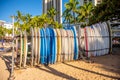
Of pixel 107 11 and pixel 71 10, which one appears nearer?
pixel 107 11

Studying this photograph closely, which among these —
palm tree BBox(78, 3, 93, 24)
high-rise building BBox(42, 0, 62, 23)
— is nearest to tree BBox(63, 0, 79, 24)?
palm tree BBox(78, 3, 93, 24)

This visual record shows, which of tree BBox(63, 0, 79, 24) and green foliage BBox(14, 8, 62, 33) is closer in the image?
tree BBox(63, 0, 79, 24)

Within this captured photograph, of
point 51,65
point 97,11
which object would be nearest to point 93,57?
point 51,65

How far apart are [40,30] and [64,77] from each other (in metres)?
4.86

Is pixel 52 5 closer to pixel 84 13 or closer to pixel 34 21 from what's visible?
pixel 34 21

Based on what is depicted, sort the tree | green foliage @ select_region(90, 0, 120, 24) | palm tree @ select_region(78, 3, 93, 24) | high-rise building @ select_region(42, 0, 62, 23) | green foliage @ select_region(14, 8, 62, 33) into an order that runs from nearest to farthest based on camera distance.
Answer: green foliage @ select_region(90, 0, 120, 24), palm tree @ select_region(78, 3, 93, 24), the tree, green foliage @ select_region(14, 8, 62, 33), high-rise building @ select_region(42, 0, 62, 23)

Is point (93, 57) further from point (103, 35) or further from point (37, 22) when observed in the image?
point (37, 22)

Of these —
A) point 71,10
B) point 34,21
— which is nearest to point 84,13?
point 71,10

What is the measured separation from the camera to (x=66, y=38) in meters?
13.5

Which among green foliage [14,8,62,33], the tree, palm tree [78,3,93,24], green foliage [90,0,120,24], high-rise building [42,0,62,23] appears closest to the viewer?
green foliage [90,0,120,24]

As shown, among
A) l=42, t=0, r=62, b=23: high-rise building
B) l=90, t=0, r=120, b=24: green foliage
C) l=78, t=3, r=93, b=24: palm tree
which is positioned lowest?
l=90, t=0, r=120, b=24: green foliage

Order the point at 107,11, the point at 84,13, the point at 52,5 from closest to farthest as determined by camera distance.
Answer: the point at 107,11, the point at 84,13, the point at 52,5

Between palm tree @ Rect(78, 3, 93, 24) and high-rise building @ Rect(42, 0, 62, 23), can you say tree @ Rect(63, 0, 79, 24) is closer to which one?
palm tree @ Rect(78, 3, 93, 24)

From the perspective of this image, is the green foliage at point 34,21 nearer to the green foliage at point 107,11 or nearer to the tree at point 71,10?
the tree at point 71,10
